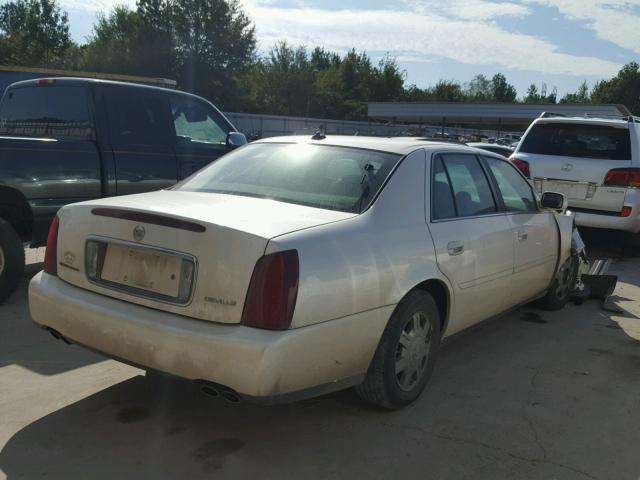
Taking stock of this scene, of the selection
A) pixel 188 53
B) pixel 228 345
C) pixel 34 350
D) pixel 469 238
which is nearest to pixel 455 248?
pixel 469 238

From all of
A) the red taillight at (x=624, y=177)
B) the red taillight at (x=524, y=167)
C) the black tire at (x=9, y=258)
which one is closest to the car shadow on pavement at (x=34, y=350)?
the black tire at (x=9, y=258)

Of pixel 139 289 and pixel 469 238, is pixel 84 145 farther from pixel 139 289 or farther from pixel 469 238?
pixel 469 238

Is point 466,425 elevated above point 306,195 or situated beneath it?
situated beneath

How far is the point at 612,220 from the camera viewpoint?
8.07 meters

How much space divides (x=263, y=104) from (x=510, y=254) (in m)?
68.9

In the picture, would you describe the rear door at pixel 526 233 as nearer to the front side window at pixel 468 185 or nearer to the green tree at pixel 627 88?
the front side window at pixel 468 185

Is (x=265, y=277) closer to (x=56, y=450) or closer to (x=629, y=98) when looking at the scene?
(x=56, y=450)

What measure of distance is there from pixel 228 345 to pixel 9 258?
3.35m

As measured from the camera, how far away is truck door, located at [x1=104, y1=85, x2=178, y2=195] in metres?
6.01

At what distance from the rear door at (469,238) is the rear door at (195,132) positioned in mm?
3402

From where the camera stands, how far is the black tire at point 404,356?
3309 mm

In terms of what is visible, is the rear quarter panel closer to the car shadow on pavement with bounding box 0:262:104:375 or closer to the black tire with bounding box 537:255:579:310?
the car shadow on pavement with bounding box 0:262:104:375

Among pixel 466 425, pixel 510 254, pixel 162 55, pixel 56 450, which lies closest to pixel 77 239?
pixel 56 450

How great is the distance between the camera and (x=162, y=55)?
196ft
